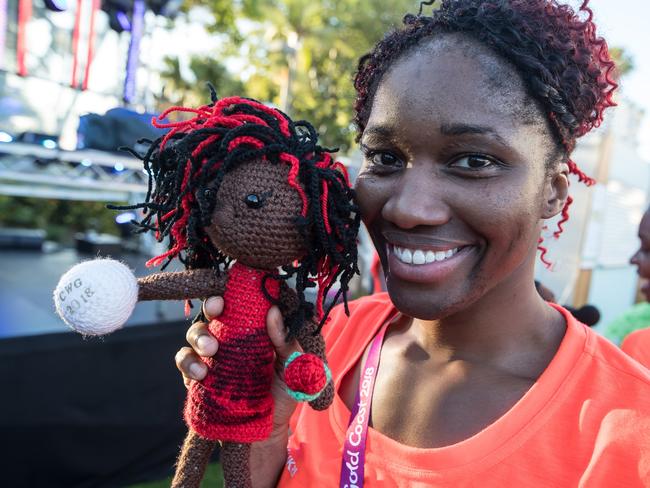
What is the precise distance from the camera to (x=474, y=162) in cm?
104

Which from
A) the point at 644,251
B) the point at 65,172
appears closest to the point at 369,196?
the point at 644,251

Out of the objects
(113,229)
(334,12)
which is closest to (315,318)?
(113,229)

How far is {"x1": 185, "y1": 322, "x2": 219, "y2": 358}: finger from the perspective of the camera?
1156mm

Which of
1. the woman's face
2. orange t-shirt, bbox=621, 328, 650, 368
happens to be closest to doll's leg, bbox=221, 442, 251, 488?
the woman's face

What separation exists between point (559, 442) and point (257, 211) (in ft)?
2.49

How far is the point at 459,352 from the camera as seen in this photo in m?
1.26

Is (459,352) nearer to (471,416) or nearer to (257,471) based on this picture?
(471,416)

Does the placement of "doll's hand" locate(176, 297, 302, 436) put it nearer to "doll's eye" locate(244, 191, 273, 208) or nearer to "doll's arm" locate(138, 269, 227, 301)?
"doll's arm" locate(138, 269, 227, 301)

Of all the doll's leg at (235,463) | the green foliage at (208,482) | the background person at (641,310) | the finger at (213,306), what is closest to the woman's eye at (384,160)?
the finger at (213,306)

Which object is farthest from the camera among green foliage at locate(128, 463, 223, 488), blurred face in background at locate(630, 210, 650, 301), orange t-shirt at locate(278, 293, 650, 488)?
green foliage at locate(128, 463, 223, 488)

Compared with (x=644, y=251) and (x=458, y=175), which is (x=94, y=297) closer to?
(x=458, y=175)

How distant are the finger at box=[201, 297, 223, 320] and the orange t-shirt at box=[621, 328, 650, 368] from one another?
1184 millimetres

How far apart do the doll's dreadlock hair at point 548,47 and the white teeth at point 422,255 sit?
339 mm

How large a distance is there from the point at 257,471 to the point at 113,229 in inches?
489
